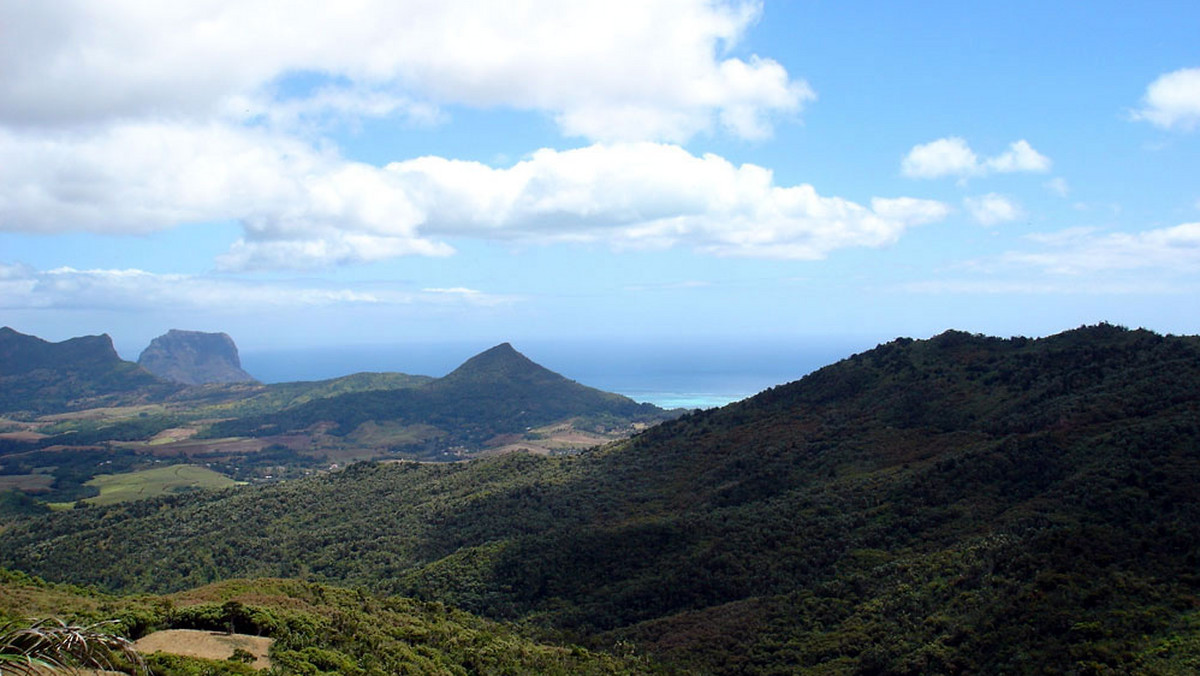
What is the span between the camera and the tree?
8547 millimetres

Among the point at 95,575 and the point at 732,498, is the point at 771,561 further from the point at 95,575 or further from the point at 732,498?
the point at 95,575

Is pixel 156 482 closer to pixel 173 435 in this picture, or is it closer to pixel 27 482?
pixel 27 482

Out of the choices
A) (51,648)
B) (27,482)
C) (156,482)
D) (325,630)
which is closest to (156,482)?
(156,482)

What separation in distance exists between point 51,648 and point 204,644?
20136 mm

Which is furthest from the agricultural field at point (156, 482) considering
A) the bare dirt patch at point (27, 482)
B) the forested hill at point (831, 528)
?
the forested hill at point (831, 528)

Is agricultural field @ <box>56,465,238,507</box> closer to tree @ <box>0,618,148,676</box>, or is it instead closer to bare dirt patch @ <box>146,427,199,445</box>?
bare dirt patch @ <box>146,427,199,445</box>

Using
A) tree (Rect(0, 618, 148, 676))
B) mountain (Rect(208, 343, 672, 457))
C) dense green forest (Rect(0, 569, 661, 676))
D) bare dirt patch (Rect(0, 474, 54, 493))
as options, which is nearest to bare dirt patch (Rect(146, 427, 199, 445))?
mountain (Rect(208, 343, 672, 457))

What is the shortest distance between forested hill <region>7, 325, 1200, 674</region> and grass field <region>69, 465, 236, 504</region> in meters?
31.3

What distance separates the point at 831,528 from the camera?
4691cm

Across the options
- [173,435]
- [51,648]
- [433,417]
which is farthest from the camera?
[433,417]

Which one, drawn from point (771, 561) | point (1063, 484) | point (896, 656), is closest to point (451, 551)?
point (771, 561)

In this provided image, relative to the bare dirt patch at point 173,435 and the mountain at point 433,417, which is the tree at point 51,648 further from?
the bare dirt patch at point 173,435

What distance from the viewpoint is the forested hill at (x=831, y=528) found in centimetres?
3234

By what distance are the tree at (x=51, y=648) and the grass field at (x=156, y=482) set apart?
368 ft
